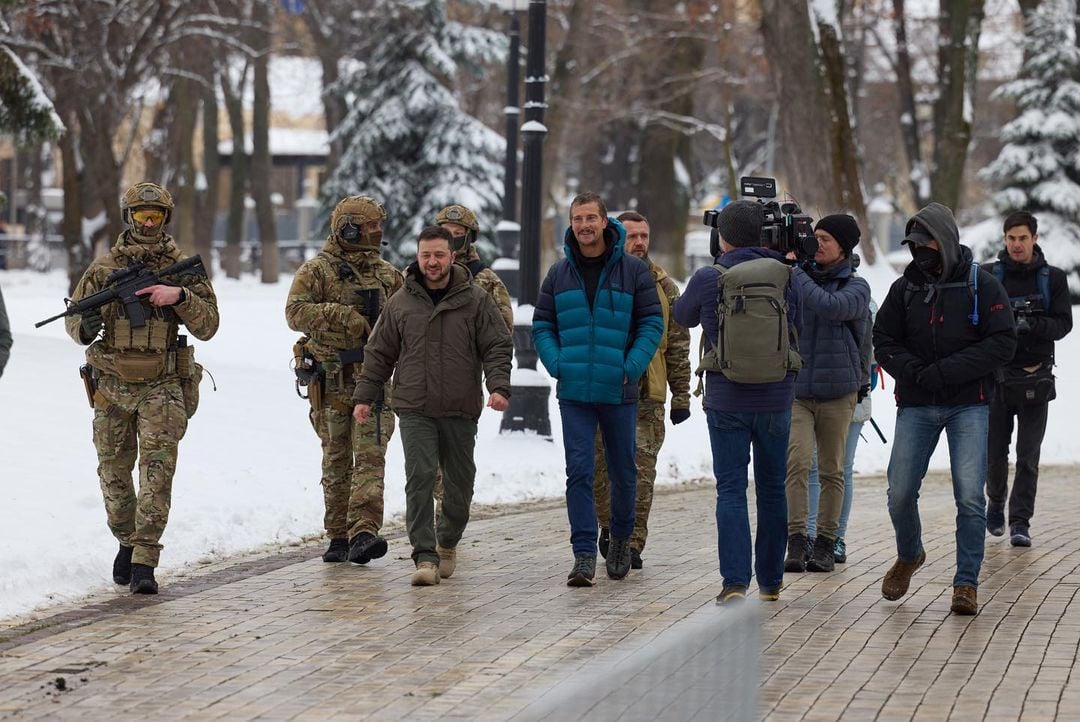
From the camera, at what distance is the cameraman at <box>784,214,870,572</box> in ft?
30.0

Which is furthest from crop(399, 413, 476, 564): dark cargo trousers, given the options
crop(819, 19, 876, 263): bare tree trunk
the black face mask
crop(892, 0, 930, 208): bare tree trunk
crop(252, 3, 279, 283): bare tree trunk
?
crop(252, 3, 279, 283): bare tree trunk

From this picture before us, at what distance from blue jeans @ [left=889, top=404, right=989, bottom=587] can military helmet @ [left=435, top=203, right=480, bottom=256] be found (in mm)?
2791

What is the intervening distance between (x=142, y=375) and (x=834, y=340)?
11.4ft

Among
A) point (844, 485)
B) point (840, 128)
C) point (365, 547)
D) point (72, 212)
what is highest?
point (840, 128)

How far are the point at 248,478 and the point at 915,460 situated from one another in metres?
5.52

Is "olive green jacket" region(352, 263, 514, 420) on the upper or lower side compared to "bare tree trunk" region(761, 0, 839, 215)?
lower

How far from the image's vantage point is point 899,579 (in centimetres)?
860

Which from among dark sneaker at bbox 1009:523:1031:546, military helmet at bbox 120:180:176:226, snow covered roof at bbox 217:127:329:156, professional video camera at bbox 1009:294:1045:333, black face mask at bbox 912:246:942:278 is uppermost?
snow covered roof at bbox 217:127:329:156

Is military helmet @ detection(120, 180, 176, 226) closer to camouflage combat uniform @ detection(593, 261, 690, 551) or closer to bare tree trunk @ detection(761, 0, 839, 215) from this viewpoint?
camouflage combat uniform @ detection(593, 261, 690, 551)

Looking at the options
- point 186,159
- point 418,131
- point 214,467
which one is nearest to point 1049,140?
point 418,131

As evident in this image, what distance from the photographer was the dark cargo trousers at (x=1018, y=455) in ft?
35.6

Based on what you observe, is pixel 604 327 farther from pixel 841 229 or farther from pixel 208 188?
pixel 208 188

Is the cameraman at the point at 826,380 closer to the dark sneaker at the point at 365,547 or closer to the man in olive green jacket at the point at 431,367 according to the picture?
the man in olive green jacket at the point at 431,367

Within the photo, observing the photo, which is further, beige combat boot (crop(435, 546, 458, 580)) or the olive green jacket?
beige combat boot (crop(435, 546, 458, 580))
